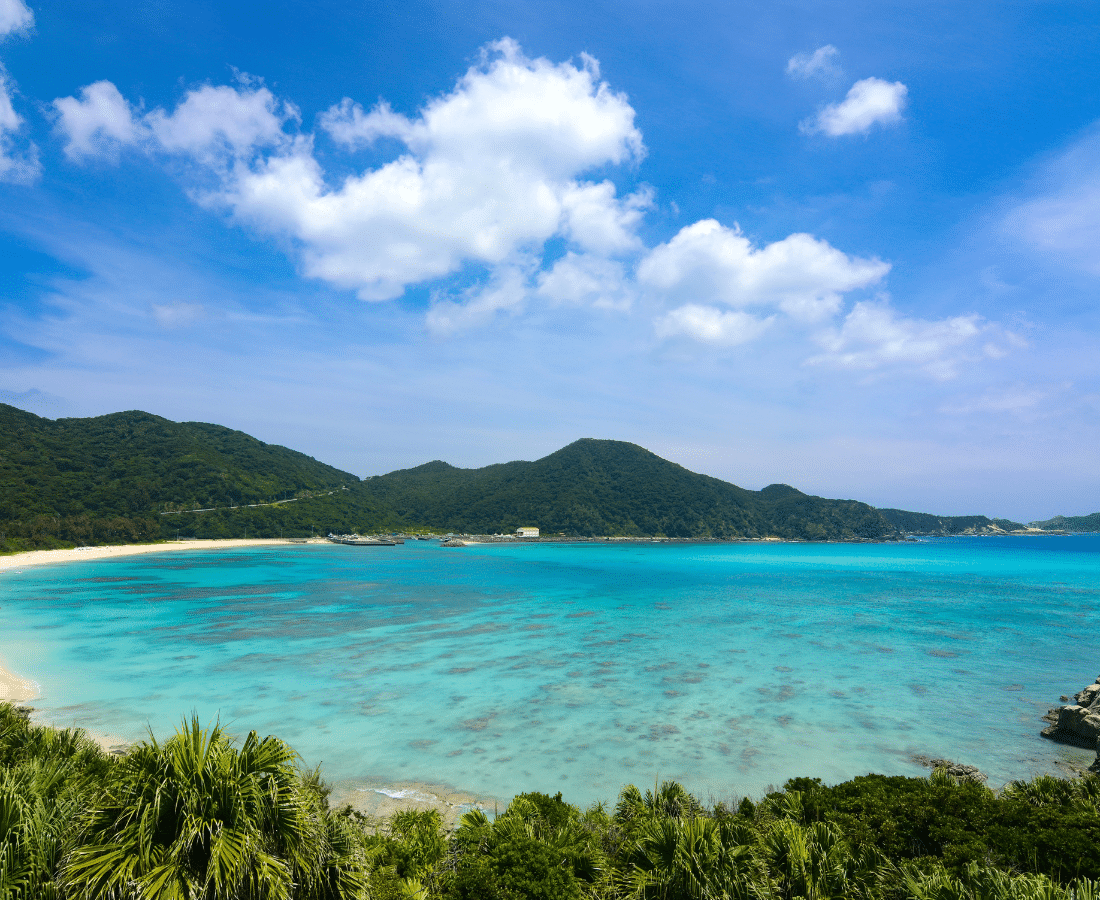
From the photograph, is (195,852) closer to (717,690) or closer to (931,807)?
(931,807)

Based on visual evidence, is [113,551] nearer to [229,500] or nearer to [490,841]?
[229,500]

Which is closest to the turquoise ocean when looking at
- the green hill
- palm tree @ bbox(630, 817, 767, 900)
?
palm tree @ bbox(630, 817, 767, 900)

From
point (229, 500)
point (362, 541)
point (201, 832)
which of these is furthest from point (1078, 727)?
point (229, 500)

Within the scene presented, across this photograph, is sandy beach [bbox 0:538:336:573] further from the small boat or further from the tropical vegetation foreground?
the tropical vegetation foreground

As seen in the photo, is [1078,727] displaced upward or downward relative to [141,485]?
downward

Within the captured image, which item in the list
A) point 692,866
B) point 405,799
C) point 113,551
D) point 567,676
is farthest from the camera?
point 113,551

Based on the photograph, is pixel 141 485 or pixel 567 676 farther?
pixel 141 485

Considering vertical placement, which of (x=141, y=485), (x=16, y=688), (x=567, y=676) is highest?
(x=141, y=485)

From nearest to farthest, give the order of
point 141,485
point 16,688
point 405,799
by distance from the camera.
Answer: point 405,799 → point 16,688 → point 141,485

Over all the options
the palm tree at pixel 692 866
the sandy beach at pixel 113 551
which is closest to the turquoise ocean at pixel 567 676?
the palm tree at pixel 692 866
